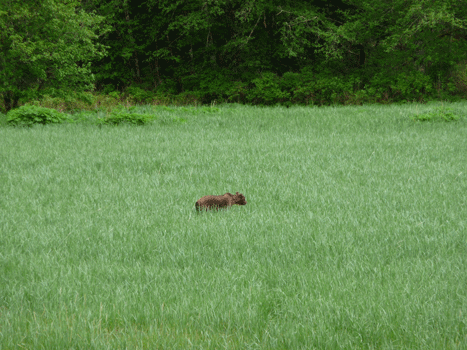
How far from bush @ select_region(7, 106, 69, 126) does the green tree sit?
2.13m

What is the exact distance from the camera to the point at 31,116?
14.5 meters

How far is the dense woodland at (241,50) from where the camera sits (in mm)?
16859

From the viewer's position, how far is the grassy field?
2844 mm

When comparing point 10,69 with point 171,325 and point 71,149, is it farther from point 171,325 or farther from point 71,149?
point 171,325

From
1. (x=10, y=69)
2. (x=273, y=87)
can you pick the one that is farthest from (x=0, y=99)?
(x=273, y=87)

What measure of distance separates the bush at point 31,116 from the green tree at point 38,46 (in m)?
2.13

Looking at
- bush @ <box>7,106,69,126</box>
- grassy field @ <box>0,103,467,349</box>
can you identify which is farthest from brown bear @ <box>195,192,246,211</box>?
bush @ <box>7,106,69,126</box>

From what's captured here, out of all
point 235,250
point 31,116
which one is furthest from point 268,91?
point 235,250

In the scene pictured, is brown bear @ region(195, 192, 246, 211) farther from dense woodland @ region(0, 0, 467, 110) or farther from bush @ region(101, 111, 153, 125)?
dense woodland @ region(0, 0, 467, 110)

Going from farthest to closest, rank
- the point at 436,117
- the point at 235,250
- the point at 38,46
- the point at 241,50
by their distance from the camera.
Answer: the point at 241,50 → the point at 38,46 → the point at 436,117 → the point at 235,250

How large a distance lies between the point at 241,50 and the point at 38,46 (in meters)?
15.3

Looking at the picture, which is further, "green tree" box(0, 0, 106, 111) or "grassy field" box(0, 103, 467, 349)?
"green tree" box(0, 0, 106, 111)

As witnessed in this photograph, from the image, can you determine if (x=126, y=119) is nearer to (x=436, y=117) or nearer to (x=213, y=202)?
(x=213, y=202)

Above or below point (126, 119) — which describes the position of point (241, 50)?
above
